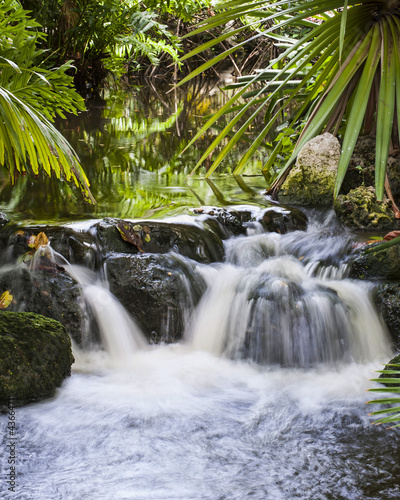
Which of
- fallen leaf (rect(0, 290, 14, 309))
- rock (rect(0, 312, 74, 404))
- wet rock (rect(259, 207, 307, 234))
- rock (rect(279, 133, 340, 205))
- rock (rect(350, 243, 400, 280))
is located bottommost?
rock (rect(0, 312, 74, 404))

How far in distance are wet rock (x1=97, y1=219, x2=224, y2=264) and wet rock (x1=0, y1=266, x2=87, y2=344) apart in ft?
1.30

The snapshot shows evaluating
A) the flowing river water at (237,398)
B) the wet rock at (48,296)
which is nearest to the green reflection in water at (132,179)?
the wet rock at (48,296)

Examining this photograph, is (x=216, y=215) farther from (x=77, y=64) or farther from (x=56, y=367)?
(x=77, y=64)

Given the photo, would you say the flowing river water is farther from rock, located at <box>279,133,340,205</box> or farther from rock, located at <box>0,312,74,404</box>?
rock, located at <box>279,133,340,205</box>

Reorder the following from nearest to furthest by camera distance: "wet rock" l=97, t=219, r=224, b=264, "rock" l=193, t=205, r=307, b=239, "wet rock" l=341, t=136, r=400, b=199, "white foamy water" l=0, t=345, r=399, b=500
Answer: "white foamy water" l=0, t=345, r=399, b=500 → "wet rock" l=97, t=219, r=224, b=264 → "rock" l=193, t=205, r=307, b=239 → "wet rock" l=341, t=136, r=400, b=199

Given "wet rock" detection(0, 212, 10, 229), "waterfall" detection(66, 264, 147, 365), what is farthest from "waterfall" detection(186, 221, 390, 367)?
"wet rock" detection(0, 212, 10, 229)

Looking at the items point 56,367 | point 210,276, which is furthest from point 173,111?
point 56,367

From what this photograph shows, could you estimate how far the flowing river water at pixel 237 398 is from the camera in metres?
2.06

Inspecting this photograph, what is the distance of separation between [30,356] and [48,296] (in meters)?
0.62

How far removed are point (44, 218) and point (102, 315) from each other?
40.5 inches

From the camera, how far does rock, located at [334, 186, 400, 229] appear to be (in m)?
4.01

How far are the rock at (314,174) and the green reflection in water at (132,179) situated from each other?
320mm

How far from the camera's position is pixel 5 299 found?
10.3ft

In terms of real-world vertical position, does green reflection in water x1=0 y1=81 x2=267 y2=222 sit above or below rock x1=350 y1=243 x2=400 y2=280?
above
